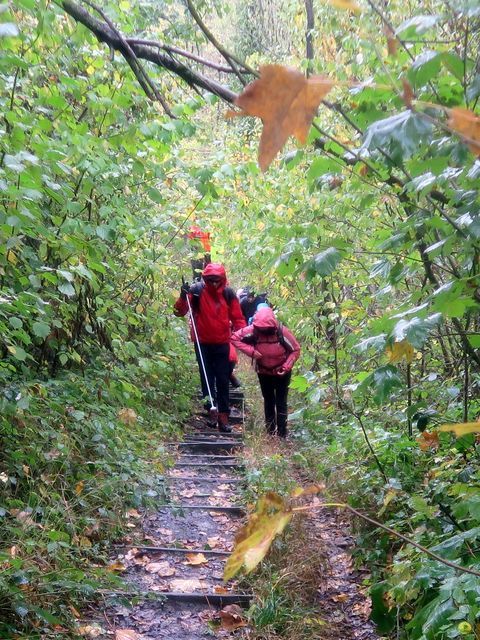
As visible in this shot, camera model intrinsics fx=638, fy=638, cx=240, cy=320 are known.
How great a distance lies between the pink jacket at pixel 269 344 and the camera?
791 centimetres

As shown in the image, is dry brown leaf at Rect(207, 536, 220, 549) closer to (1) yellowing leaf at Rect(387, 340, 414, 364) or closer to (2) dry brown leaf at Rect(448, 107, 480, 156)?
(1) yellowing leaf at Rect(387, 340, 414, 364)

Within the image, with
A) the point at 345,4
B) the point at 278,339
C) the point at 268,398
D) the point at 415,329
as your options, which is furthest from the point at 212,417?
the point at 345,4

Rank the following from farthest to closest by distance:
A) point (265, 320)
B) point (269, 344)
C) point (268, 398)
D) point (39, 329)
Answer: point (268, 398) < point (269, 344) < point (265, 320) < point (39, 329)

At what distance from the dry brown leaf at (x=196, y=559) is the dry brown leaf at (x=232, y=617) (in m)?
0.67

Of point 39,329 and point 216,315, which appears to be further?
point 216,315

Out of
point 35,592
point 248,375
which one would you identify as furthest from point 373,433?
point 248,375

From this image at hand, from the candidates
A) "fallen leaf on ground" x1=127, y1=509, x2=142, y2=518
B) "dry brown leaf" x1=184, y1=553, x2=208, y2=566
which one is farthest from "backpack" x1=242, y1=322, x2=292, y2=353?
"dry brown leaf" x1=184, y1=553, x2=208, y2=566

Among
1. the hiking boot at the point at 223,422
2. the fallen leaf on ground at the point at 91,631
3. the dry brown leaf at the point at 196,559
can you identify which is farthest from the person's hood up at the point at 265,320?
the fallen leaf on ground at the point at 91,631

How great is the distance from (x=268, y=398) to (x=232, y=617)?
449 cm

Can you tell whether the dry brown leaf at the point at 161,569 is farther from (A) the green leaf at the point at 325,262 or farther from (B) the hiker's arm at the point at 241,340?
(B) the hiker's arm at the point at 241,340

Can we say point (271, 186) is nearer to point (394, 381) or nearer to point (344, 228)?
point (344, 228)

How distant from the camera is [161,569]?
4.72m

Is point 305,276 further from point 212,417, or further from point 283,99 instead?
point 212,417

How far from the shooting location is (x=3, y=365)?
471cm
